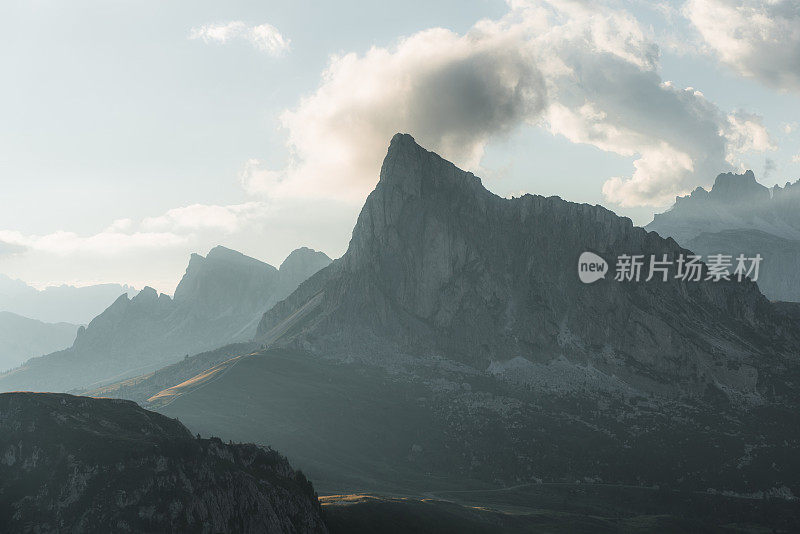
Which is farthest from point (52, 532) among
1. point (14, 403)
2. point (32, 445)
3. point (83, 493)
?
point (14, 403)

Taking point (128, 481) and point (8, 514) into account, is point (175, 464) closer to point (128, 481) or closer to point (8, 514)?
point (128, 481)

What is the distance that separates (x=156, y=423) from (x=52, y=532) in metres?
59.1

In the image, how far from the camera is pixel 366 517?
19338cm

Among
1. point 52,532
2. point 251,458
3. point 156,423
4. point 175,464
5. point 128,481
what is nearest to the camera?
point 52,532

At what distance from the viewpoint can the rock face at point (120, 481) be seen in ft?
447

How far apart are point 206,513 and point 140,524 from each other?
14.8m

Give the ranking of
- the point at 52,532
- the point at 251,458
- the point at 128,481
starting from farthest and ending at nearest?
the point at 251,458 < the point at 128,481 < the point at 52,532

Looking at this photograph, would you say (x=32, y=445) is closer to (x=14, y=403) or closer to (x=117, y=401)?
(x=14, y=403)

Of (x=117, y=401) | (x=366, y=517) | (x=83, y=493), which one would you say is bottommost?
(x=366, y=517)

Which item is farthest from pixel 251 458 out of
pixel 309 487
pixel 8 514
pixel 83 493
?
pixel 8 514

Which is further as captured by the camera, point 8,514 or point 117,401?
point 117,401

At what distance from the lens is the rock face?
136250mm

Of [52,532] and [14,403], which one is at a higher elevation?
[14,403]

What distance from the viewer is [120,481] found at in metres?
144
